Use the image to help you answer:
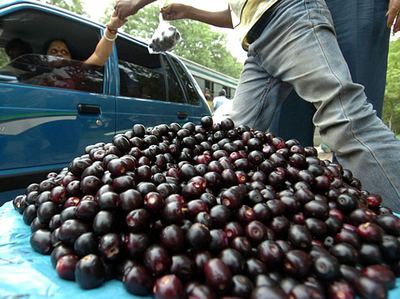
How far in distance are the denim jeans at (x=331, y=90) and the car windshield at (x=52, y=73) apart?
6.79 ft

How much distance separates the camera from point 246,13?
180 centimetres

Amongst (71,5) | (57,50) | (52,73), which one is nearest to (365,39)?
(52,73)

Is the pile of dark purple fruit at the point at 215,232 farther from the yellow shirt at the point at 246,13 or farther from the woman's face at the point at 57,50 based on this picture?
the woman's face at the point at 57,50

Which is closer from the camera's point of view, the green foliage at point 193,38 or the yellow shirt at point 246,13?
the yellow shirt at point 246,13

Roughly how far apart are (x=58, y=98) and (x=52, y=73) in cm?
31

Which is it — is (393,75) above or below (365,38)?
above

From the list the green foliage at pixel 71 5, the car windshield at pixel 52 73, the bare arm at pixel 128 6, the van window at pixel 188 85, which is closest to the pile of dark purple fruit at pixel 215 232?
the bare arm at pixel 128 6

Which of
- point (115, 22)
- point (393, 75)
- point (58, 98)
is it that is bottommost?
point (58, 98)

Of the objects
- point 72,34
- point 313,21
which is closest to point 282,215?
point 313,21

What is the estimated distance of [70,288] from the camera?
0.77 metres

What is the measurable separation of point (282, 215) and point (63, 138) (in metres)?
2.43

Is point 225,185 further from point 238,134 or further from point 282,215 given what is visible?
point 238,134

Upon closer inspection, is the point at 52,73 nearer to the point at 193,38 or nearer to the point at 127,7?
the point at 127,7

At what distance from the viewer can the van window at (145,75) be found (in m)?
3.42
